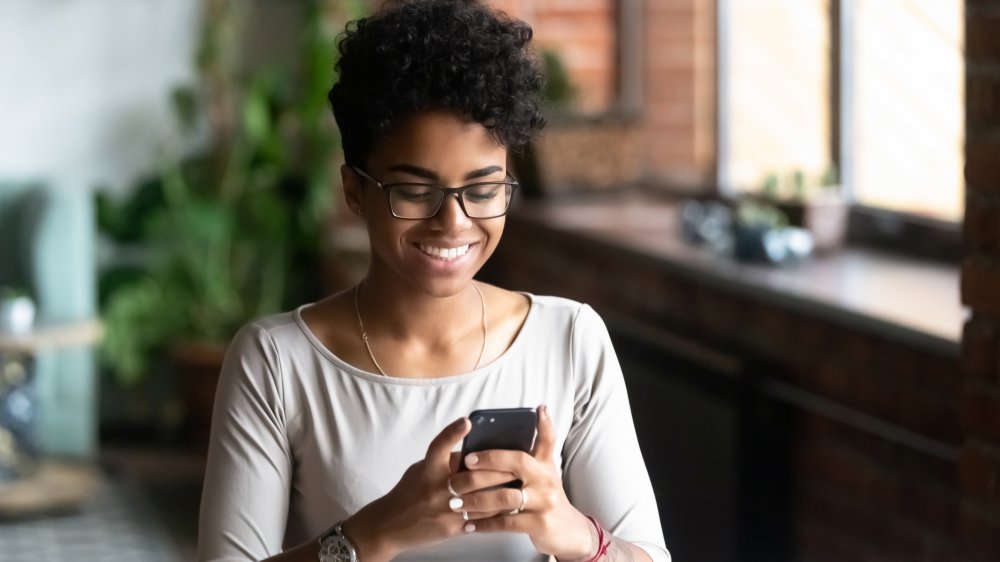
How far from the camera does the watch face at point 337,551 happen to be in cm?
133

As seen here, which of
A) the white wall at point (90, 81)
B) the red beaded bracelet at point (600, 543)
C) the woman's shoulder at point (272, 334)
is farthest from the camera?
the white wall at point (90, 81)

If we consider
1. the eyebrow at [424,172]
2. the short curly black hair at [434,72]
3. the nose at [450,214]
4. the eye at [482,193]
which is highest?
the short curly black hair at [434,72]

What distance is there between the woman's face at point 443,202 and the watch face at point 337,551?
28 centimetres

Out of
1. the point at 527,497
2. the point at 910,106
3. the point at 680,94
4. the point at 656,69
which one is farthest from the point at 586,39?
the point at 527,497

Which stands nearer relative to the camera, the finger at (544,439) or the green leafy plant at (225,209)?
the finger at (544,439)

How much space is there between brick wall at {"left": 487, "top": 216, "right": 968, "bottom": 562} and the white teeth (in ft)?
3.00

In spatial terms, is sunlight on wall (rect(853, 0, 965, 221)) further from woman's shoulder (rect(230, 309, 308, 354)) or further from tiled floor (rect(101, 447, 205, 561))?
tiled floor (rect(101, 447, 205, 561))

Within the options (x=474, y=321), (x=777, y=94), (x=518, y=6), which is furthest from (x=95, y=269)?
(x=474, y=321)

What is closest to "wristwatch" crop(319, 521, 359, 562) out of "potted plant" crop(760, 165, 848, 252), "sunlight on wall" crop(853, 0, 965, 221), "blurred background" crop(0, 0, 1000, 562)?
"blurred background" crop(0, 0, 1000, 562)

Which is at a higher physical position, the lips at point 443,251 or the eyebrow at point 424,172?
the eyebrow at point 424,172

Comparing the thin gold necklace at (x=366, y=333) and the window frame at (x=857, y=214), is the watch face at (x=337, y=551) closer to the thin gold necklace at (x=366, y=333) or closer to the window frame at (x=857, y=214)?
the thin gold necklace at (x=366, y=333)

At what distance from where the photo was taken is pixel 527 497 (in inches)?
50.6

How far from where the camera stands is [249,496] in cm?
142

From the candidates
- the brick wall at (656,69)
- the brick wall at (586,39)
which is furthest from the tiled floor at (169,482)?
the brick wall at (586,39)
